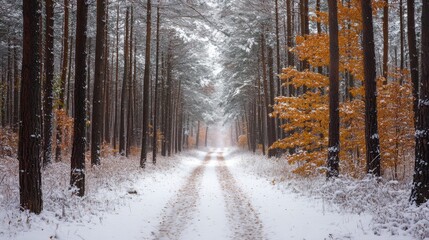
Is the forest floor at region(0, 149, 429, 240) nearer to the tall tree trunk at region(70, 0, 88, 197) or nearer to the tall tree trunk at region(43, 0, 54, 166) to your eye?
the tall tree trunk at region(70, 0, 88, 197)

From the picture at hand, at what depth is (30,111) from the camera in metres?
6.78

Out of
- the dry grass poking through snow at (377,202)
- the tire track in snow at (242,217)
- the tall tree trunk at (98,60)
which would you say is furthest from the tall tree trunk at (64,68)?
the dry grass poking through snow at (377,202)

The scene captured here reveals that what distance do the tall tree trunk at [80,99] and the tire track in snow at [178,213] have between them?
Answer: 261 cm

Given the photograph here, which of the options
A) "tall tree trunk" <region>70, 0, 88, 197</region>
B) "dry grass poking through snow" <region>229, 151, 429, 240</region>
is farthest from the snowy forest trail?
"tall tree trunk" <region>70, 0, 88, 197</region>

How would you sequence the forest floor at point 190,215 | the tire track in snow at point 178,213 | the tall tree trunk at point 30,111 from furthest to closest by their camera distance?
the tire track in snow at point 178,213, the tall tree trunk at point 30,111, the forest floor at point 190,215

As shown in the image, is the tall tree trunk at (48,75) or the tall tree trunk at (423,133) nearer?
the tall tree trunk at (423,133)

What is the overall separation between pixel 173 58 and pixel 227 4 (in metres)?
9.13

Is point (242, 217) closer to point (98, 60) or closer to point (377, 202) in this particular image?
point (377, 202)

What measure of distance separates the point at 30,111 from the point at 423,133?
8093mm

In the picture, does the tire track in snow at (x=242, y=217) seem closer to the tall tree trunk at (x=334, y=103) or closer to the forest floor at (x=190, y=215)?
the forest floor at (x=190, y=215)

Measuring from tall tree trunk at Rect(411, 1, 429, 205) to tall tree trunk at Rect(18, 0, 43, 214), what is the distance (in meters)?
7.95

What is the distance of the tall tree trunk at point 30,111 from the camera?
6.69 meters

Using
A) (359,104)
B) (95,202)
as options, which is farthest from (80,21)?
(359,104)

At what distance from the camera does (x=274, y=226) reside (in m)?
8.11
